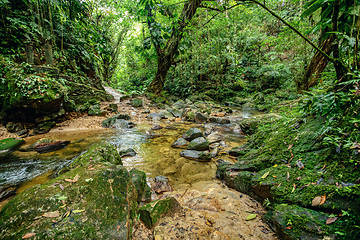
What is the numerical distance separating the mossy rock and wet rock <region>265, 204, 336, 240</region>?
208cm

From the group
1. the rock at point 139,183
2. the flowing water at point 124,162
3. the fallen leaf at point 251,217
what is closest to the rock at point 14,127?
the flowing water at point 124,162

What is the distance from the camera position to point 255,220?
1.57 metres

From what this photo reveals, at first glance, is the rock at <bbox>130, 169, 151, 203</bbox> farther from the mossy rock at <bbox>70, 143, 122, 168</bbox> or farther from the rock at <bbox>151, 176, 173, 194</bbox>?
the mossy rock at <bbox>70, 143, 122, 168</bbox>

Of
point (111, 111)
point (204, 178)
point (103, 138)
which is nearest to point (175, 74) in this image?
point (111, 111)

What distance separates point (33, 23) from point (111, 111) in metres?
4.70

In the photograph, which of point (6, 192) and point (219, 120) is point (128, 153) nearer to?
point (6, 192)

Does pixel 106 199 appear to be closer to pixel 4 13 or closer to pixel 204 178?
pixel 204 178

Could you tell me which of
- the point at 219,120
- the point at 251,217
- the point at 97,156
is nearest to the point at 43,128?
the point at 97,156

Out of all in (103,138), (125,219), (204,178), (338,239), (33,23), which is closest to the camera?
(338,239)

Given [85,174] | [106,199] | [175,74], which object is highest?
[175,74]

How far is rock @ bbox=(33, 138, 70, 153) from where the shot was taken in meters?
3.52

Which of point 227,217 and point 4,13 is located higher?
point 4,13

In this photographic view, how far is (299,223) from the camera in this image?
125 cm

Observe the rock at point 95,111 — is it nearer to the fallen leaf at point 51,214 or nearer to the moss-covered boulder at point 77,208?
the moss-covered boulder at point 77,208
